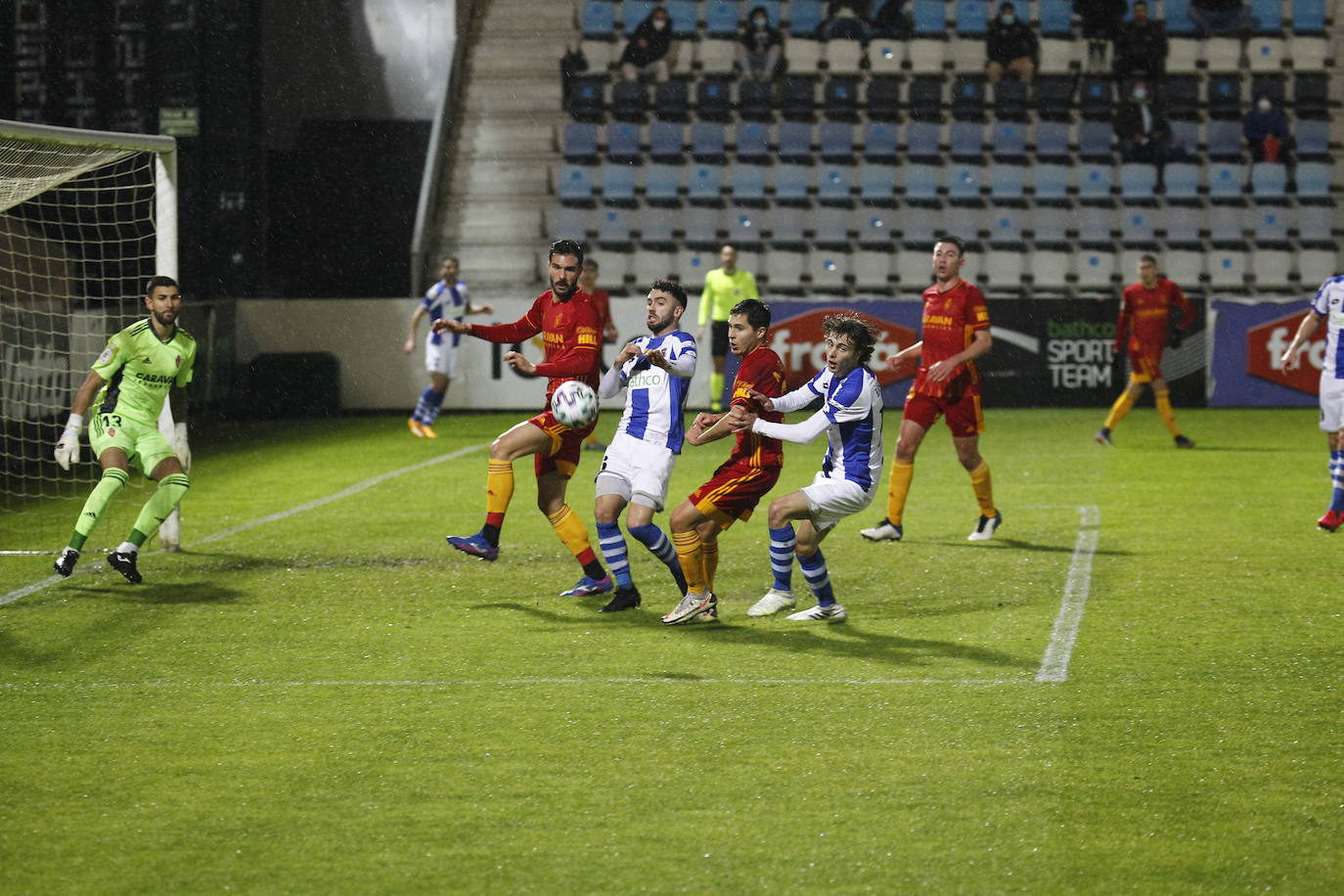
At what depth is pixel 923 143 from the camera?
24234 mm

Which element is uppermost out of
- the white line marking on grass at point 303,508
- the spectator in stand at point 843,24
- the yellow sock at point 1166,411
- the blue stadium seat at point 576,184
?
the spectator in stand at point 843,24

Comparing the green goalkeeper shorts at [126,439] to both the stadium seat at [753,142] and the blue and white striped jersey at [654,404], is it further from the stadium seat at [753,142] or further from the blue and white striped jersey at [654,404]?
the stadium seat at [753,142]

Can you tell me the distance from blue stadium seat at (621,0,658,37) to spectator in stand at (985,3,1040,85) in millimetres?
5405

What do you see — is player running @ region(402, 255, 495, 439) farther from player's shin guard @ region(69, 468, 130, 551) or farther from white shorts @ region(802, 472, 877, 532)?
white shorts @ region(802, 472, 877, 532)

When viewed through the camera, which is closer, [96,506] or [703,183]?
[96,506]

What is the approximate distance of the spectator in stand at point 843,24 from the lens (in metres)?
25.0

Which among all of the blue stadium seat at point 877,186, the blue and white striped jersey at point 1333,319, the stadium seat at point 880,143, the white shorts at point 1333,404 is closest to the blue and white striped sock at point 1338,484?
the white shorts at point 1333,404

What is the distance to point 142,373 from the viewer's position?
372 inches

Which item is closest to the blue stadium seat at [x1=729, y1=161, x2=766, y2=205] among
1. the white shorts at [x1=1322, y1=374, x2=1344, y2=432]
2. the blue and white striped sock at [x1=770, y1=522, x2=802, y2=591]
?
the white shorts at [x1=1322, y1=374, x2=1344, y2=432]

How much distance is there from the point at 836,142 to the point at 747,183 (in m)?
1.52

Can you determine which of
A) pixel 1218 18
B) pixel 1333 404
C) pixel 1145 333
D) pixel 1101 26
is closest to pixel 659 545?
pixel 1333 404

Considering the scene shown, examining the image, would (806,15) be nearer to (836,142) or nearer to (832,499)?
(836,142)

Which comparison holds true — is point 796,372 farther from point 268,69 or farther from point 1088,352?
point 268,69

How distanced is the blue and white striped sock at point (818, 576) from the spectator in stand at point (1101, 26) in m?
18.7
